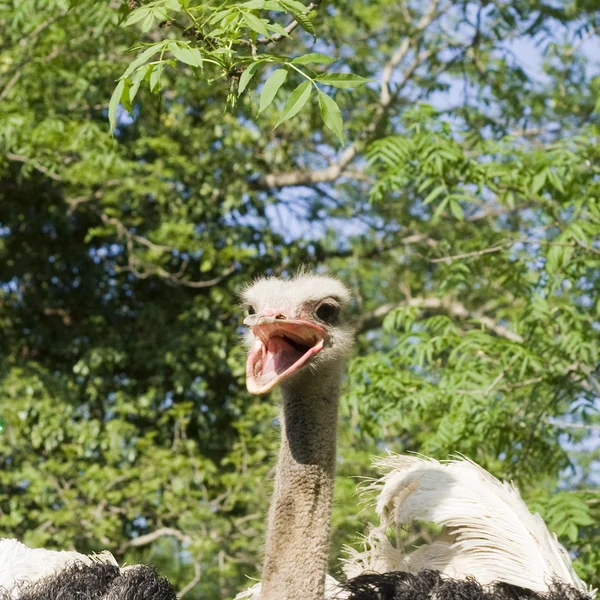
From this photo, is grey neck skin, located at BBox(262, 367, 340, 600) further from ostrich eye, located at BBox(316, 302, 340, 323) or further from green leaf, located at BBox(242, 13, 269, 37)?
green leaf, located at BBox(242, 13, 269, 37)

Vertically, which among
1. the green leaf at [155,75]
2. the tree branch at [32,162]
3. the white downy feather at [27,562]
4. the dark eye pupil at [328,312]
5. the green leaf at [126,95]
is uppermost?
the tree branch at [32,162]

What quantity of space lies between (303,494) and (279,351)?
37 cm

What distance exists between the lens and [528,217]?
8906mm

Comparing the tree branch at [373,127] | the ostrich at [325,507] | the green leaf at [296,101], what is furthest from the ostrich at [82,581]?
the tree branch at [373,127]

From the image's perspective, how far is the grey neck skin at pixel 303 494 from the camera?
2770 millimetres

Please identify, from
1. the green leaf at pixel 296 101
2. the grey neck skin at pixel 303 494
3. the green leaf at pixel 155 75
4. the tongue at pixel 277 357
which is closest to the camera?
the green leaf at pixel 296 101

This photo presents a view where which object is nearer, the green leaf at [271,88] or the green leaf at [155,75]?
the green leaf at [271,88]

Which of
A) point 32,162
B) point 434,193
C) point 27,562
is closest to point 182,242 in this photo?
point 32,162

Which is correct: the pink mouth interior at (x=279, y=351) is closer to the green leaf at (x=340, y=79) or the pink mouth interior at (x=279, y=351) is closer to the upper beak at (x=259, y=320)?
the upper beak at (x=259, y=320)

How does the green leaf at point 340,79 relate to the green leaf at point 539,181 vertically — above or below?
below

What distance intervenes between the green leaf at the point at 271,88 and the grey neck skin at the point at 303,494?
751 millimetres

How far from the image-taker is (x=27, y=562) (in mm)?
3469

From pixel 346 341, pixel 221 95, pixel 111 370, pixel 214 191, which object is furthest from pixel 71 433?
pixel 346 341

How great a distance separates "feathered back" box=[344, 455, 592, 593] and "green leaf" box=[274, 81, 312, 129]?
1.36 meters
